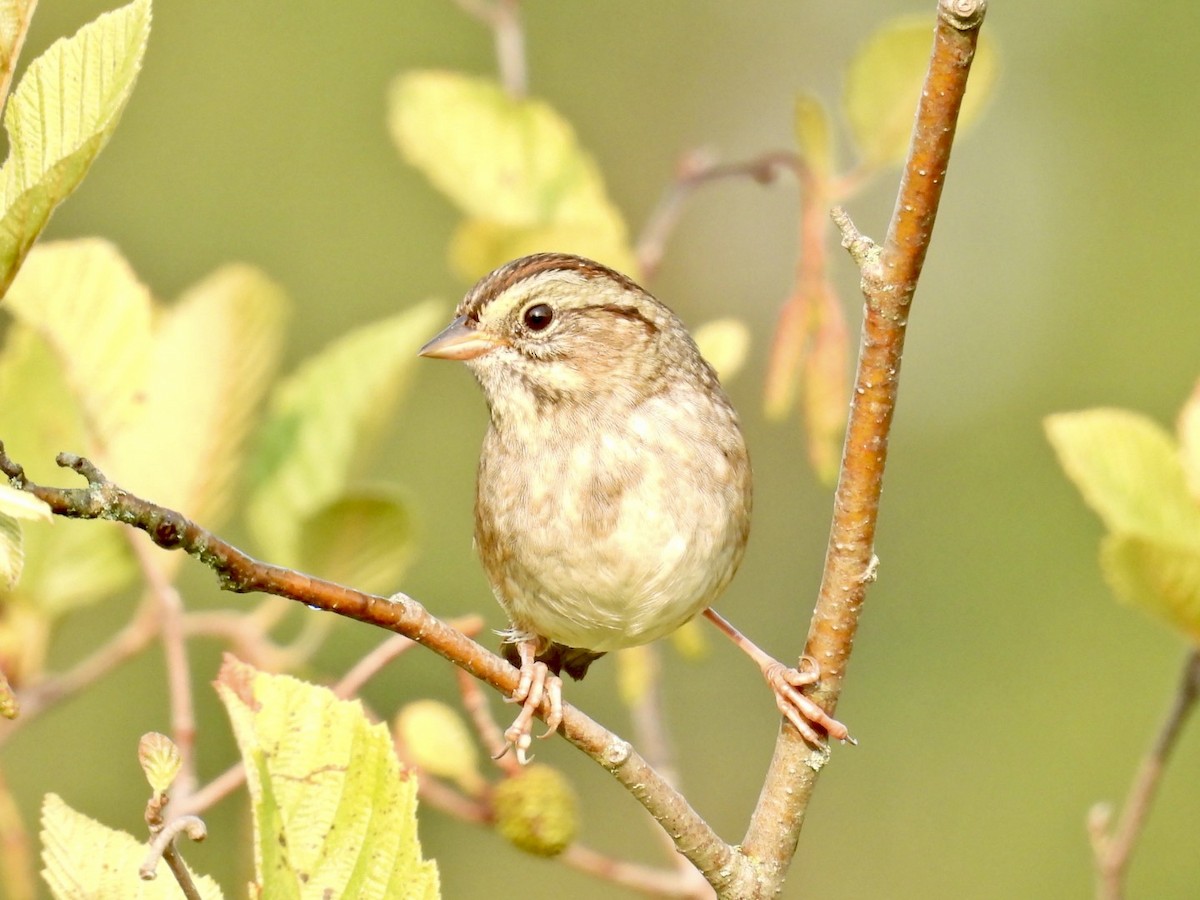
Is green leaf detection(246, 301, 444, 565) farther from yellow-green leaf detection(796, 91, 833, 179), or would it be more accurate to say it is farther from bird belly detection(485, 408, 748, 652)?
yellow-green leaf detection(796, 91, 833, 179)

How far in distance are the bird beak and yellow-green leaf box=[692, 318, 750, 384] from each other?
412mm

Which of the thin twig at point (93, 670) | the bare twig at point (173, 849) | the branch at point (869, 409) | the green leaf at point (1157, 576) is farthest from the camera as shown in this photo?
the thin twig at point (93, 670)

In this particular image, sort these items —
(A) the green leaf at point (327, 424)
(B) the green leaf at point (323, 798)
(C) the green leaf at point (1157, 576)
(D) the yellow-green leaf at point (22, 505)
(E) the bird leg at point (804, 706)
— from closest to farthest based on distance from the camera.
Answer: (D) the yellow-green leaf at point (22, 505) → (B) the green leaf at point (323, 798) → (C) the green leaf at point (1157, 576) → (E) the bird leg at point (804, 706) → (A) the green leaf at point (327, 424)

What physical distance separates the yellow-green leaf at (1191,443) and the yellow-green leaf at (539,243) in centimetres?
107

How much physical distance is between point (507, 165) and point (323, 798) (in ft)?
5.38

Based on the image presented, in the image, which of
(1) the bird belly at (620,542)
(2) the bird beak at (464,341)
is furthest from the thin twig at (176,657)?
(2) the bird beak at (464,341)

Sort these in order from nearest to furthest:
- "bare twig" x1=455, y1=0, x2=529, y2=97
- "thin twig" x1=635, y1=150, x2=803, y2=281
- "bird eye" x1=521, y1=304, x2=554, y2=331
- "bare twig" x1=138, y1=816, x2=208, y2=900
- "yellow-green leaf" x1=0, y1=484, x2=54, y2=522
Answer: "yellow-green leaf" x1=0, y1=484, x2=54, y2=522 < "bare twig" x1=138, y1=816, x2=208, y2=900 < "thin twig" x1=635, y1=150, x2=803, y2=281 < "bare twig" x1=455, y1=0, x2=529, y2=97 < "bird eye" x1=521, y1=304, x2=554, y2=331

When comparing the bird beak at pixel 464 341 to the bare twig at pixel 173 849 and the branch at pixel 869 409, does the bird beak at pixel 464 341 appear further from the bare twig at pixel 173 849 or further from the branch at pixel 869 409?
the bare twig at pixel 173 849

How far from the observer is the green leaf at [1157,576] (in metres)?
2.11

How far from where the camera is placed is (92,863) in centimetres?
162

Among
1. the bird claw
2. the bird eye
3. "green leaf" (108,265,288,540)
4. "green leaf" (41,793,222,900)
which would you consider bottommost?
"green leaf" (41,793,222,900)

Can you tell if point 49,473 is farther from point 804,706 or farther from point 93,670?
point 804,706

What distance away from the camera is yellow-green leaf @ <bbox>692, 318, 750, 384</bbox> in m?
3.09

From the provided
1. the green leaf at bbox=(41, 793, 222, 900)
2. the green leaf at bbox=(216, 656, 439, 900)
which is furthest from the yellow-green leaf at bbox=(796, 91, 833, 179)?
the green leaf at bbox=(41, 793, 222, 900)
